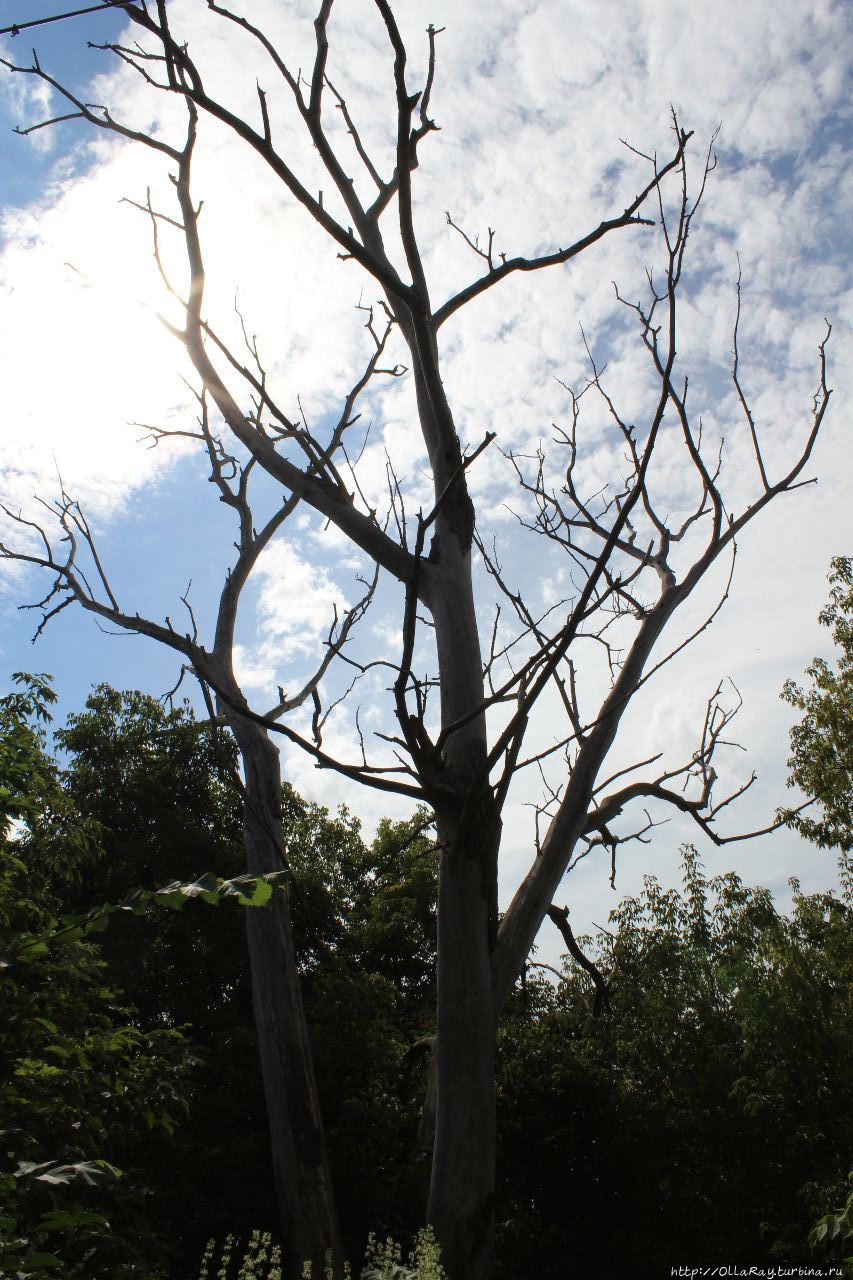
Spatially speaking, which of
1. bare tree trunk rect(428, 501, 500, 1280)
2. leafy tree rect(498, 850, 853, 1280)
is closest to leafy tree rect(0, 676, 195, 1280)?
bare tree trunk rect(428, 501, 500, 1280)

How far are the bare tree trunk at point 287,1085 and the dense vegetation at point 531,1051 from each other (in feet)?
1.96

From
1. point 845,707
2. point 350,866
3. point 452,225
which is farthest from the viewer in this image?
point 350,866

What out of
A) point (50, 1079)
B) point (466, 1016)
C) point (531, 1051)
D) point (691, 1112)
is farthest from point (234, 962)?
point (466, 1016)

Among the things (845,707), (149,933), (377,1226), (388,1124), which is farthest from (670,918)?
(149,933)

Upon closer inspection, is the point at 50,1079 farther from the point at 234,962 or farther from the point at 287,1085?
the point at 234,962

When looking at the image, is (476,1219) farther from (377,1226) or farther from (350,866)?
(350,866)

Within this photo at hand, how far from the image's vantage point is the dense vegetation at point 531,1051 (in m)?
7.68

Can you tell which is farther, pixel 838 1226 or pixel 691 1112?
pixel 691 1112

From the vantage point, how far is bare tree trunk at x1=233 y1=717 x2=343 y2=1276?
6.27 meters

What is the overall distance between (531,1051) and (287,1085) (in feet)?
11.2

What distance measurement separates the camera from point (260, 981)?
23.6ft

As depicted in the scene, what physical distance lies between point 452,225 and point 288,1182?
22.0 ft

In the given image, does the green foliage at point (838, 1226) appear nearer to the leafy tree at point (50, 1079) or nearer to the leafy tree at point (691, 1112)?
the leafy tree at point (50, 1079)

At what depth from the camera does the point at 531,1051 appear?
913cm
